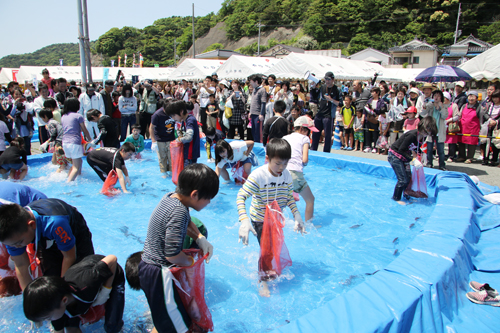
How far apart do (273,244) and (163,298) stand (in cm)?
128

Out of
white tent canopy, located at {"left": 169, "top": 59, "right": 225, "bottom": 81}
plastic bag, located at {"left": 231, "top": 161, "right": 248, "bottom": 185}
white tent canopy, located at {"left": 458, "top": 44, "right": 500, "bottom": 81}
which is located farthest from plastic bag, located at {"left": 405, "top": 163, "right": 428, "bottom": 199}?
white tent canopy, located at {"left": 169, "top": 59, "right": 225, "bottom": 81}

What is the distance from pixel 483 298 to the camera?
9.93 feet

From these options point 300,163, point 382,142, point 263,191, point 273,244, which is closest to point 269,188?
point 263,191

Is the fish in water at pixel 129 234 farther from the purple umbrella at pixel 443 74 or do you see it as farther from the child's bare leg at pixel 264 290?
the purple umbrella at pixel 443 74

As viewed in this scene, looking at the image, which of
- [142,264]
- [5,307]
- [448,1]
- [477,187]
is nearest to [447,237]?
[477,187]

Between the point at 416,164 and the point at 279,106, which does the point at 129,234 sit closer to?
the point at 279,106

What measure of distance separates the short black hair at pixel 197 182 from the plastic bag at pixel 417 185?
4658 millimetres

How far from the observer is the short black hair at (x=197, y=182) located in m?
2.11

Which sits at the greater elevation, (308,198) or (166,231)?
(166,231)

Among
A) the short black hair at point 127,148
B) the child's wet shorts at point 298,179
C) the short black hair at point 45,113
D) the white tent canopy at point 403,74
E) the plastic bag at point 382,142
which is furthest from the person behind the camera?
the white tent canopy at point 403,74

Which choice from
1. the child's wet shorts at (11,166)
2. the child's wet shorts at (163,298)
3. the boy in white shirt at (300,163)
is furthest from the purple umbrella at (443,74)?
the child's wet shorts at (11,166)

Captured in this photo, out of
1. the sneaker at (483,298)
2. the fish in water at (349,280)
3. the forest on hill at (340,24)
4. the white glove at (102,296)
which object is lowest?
the fish in water at (349,280)

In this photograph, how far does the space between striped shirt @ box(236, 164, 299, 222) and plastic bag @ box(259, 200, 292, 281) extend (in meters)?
0.13

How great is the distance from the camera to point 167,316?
225 cm
